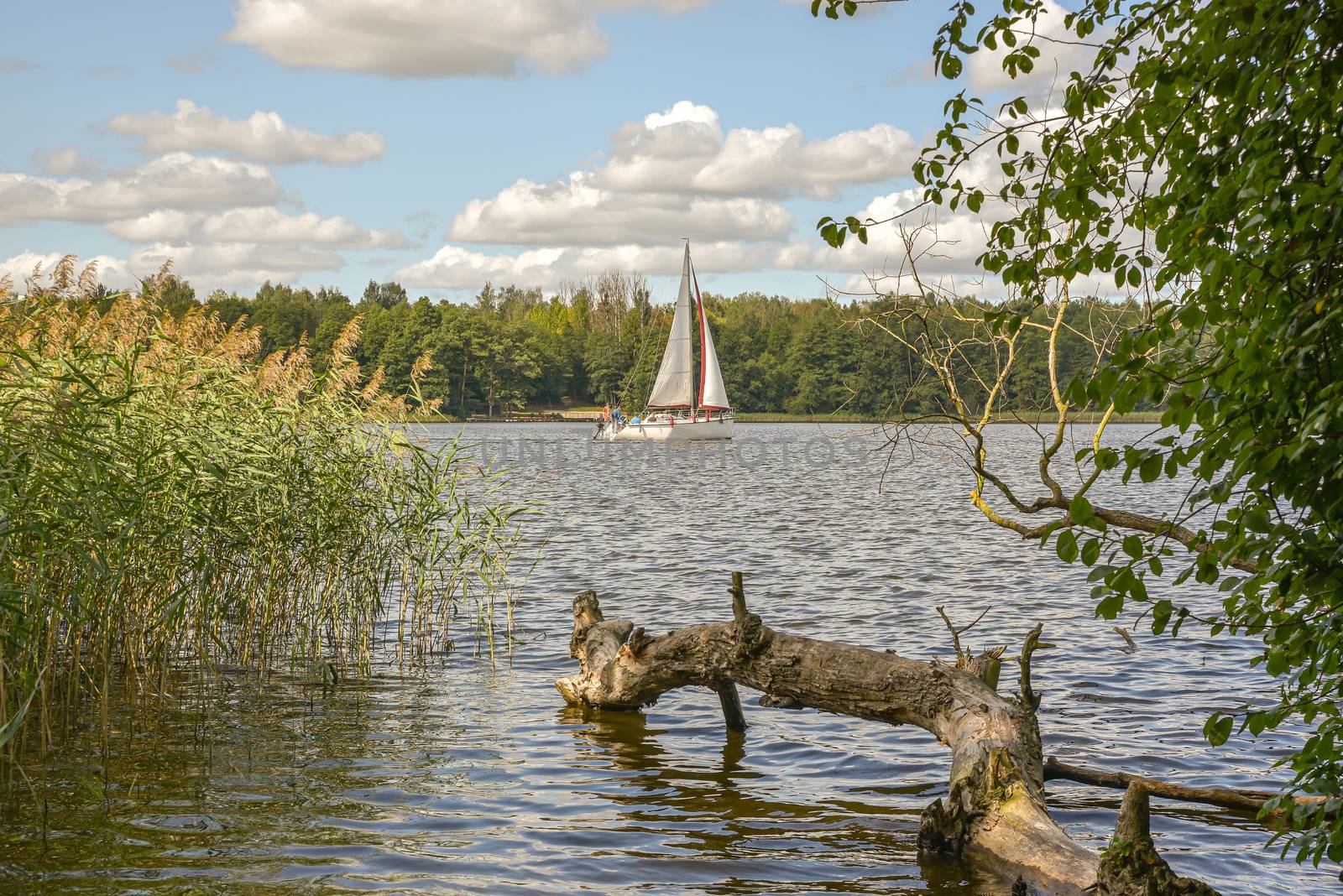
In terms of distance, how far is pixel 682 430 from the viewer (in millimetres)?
73812

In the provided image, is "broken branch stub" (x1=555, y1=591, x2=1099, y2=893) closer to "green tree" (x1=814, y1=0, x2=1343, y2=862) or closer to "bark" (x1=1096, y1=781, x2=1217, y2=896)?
"bark" (x1=1096, y1=781, x2=1217, y2=896)

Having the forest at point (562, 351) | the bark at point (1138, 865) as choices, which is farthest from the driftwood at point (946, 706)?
the forest at point (562, 351)

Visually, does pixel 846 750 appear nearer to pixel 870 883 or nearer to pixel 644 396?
pixel 870 883

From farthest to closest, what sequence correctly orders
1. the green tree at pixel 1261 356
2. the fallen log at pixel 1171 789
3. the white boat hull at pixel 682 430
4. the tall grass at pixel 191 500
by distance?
the white boat hull at pixel 682 430 → the tall grass at pixel 191 500 → the fallen log at pixel 1171 789 → the green tree at pixel 1261 356

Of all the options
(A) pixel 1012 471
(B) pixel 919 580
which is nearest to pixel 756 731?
(B) pixel 919 580

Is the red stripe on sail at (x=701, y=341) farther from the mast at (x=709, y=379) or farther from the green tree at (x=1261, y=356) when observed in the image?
the green tree at (x=1261, y=356)

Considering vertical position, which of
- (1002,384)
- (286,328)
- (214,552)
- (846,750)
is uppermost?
(286,328)

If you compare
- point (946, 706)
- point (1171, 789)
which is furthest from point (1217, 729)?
point (946, 706)

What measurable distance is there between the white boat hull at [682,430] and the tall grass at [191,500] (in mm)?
60782

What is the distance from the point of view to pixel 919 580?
1817cm

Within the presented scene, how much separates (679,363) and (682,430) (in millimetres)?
5596

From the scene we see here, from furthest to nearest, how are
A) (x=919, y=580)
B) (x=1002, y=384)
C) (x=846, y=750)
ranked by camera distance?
1. (x=919, y=580)
2. (x=846, y=750)
3. (x=1002, y=384)

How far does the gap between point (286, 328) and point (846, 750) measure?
318 feet

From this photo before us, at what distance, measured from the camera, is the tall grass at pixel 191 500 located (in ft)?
24.6
